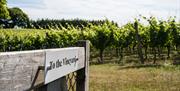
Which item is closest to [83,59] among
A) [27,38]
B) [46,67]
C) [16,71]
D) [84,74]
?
[84,74]

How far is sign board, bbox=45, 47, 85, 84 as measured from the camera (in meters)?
2.66

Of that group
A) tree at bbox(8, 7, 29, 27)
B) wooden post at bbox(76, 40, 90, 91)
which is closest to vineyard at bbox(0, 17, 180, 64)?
wooden post at bbox(76, 40, 90, 91)

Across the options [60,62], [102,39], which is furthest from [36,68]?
[102,39]

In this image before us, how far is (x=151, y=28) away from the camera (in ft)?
81.6

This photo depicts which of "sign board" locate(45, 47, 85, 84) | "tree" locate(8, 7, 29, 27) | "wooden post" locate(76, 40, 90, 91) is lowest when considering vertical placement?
"tree" locate(8, 7, 29, 27)

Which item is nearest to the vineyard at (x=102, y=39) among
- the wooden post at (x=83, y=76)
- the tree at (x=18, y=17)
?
the wooden post at (x=83, y=76)

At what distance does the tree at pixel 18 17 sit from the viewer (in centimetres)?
8806

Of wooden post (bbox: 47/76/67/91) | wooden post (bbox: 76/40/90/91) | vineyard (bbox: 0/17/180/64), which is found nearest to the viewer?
wooden post (bbox: 47/76/67/91)

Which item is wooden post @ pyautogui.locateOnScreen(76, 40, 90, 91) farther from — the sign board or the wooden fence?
the wooden fence

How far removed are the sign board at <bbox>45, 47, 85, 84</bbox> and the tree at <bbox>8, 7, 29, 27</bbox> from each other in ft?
275

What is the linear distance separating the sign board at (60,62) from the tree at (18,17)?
8378 centimetres

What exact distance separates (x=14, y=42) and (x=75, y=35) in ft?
14.4

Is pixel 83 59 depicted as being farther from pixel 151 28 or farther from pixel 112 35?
pixel 112 35

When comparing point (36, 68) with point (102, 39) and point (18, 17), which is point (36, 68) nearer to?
point (102, 39)
